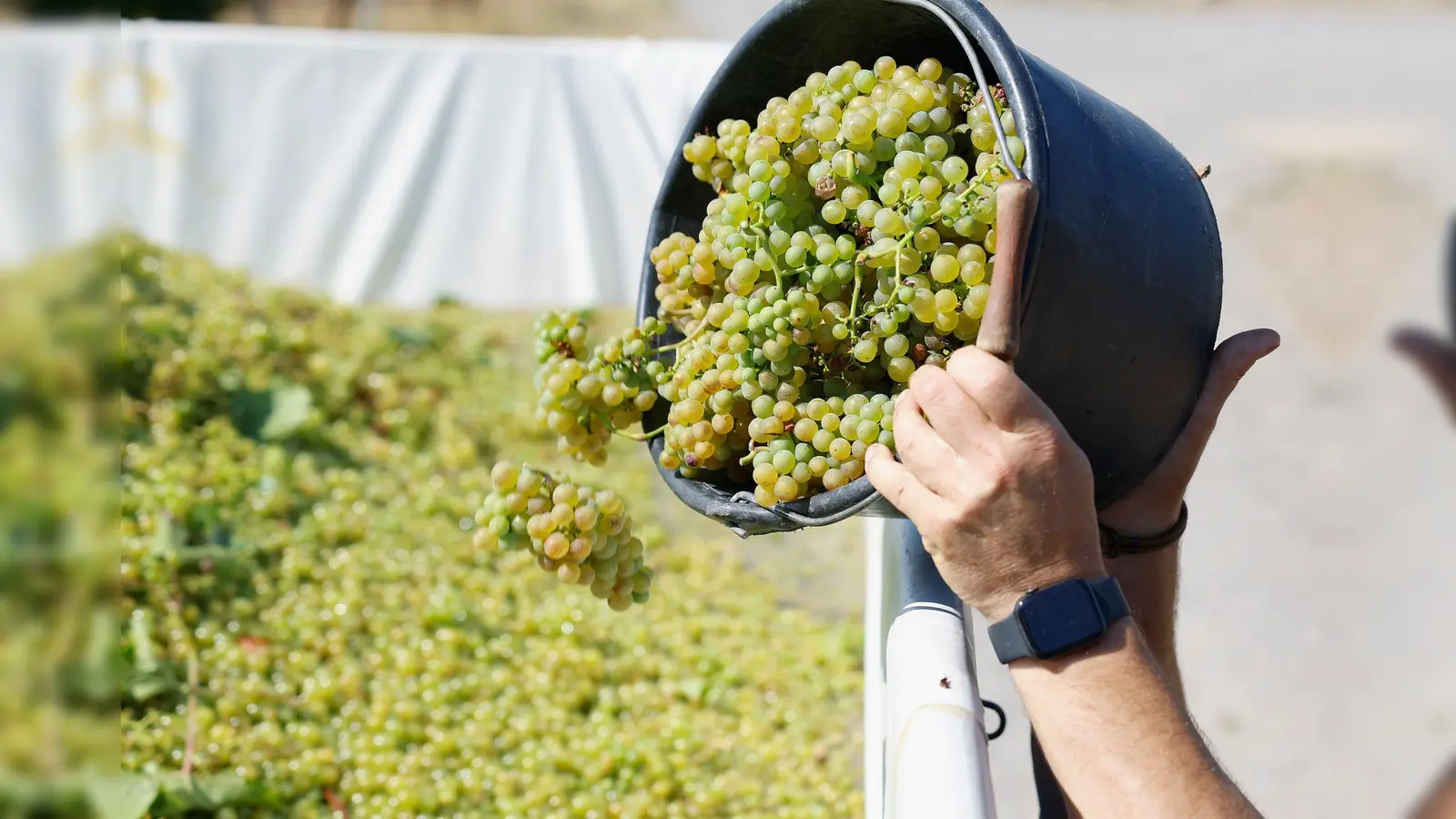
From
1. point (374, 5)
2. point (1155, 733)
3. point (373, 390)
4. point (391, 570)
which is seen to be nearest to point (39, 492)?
point (1155, 733)

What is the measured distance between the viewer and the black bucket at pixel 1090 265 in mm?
934

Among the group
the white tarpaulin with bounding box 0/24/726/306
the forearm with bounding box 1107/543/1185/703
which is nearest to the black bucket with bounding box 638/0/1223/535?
the forearm with bounding box 1107/543/1185/703

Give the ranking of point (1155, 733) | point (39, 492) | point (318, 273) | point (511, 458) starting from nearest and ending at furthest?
point (1155, 733), point (39, 492), point (511, 458), point (318, 273)

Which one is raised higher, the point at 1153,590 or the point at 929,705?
the point at 929,705

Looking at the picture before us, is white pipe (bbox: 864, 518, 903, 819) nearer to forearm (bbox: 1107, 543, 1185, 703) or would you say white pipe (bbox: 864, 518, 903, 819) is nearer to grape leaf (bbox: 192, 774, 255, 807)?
forearm (bbox: 1107, 543, 1185, 703)

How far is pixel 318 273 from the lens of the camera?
4602 millimetres

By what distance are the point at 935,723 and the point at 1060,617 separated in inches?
5.8

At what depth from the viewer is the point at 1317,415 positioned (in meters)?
4.67

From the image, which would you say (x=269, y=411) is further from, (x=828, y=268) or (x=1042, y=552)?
(x=1042, y=552)

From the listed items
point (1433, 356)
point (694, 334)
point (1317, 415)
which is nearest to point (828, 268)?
point (694, 334)

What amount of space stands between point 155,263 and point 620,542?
124 inches

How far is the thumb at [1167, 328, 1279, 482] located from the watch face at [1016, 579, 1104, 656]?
259mm

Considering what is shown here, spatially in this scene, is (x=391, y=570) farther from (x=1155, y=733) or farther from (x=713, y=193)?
(x=1155, y=733)

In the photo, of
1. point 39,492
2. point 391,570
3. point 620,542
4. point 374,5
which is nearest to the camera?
point 39,492
